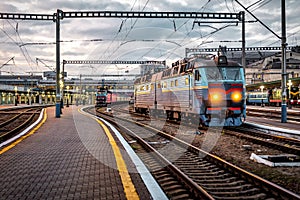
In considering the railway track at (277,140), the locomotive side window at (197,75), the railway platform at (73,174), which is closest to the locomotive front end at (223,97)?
the locomotive side window at (197,75)

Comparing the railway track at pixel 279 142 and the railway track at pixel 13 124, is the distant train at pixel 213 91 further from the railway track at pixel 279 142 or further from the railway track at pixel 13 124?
the railway track at pixel 13 124

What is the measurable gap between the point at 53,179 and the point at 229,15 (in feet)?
62.0

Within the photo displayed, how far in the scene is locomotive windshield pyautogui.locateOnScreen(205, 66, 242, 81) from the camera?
54.6ft

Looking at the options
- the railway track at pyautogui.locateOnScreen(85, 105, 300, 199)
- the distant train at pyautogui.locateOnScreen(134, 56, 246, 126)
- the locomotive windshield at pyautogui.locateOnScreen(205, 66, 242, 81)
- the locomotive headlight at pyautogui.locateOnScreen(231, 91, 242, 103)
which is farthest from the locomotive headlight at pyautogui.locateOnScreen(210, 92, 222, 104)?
the railway track at pyautogui.locateOnScreen(85, 105, 300, 199)

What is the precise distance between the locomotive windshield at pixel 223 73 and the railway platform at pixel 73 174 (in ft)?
24.9

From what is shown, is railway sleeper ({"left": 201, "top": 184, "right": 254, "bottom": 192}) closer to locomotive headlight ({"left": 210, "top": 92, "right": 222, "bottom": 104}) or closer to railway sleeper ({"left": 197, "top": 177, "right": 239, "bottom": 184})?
railway sleeper ({"left": 197, "top": 177, "right": 239, "bottom": 184})

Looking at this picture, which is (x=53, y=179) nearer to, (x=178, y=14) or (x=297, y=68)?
(x=178, y=14)

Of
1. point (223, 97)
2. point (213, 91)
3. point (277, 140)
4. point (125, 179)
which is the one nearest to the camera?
point (125, 179)

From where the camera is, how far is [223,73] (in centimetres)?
1688

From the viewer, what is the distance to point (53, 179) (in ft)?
21.4

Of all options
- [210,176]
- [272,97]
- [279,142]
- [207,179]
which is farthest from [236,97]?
[272,97]

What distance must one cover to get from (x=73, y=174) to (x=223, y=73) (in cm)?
1162

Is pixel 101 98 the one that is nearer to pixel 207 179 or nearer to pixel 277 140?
pixel 277 140

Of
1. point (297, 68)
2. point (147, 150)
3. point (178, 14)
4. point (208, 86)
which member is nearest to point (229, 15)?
point (178, 14)
